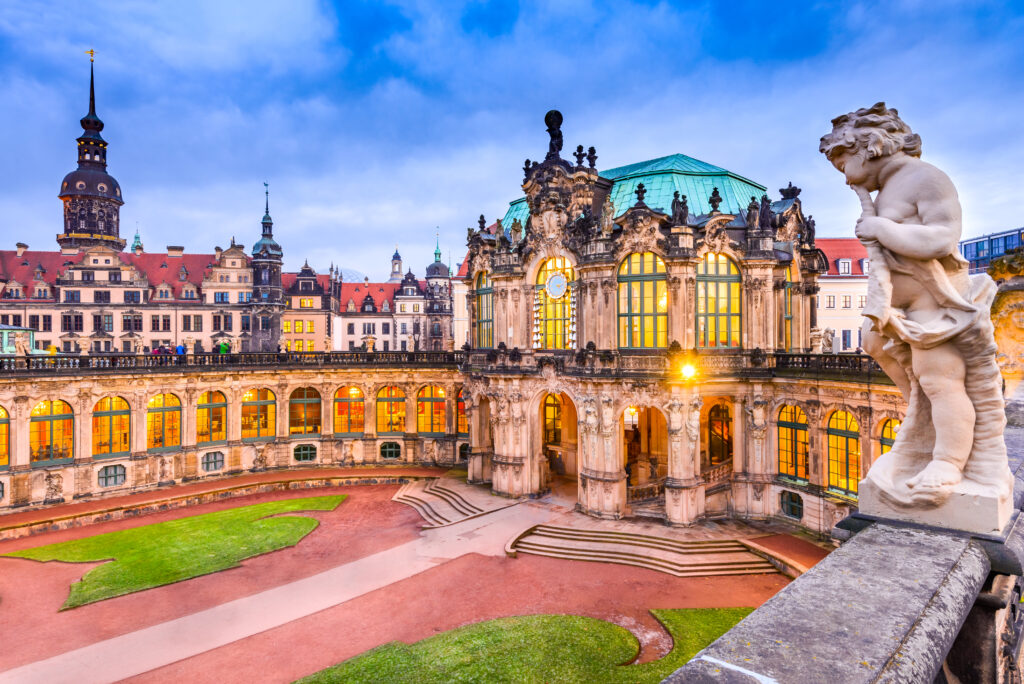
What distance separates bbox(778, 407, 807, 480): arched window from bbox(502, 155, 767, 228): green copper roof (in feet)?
37.4

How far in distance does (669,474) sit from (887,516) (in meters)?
23.1

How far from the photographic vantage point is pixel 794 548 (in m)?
24.1

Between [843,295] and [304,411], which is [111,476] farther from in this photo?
[843,295]

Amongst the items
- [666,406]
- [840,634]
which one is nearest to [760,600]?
[666,406]

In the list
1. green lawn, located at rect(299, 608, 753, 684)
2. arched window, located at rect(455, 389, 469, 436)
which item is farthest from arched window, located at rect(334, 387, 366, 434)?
green lawn, located at rect(299, 608, 753, 684)

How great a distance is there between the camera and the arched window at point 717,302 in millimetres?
28453

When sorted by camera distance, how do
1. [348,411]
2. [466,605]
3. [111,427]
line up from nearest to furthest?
[466,605]
[111,427]
[348,411]

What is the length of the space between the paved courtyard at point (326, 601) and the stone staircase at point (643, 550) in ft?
1.72

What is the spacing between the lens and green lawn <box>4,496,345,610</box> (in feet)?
73.4

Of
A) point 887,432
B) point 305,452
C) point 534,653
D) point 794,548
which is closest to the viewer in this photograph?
point 534,653

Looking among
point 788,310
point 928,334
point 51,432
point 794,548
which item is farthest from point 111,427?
point 928,334

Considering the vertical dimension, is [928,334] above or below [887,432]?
above

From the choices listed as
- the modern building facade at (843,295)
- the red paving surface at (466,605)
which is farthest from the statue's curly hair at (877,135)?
the modern building facade at (843,295)

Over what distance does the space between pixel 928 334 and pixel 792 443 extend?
1000 inches
